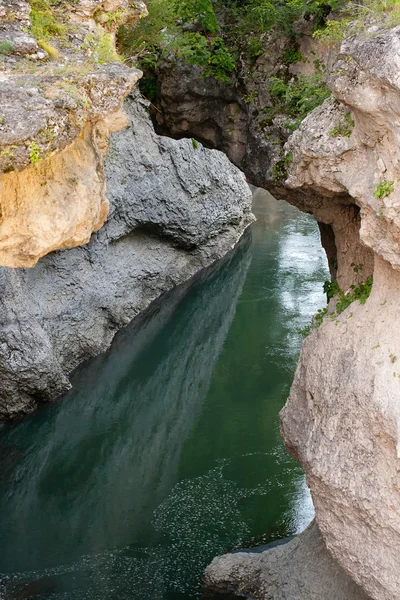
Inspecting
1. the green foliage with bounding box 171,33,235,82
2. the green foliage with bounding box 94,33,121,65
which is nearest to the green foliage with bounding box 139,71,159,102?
the green foliage with bounding box 171,33,235,82

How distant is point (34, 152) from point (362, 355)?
3.42 m

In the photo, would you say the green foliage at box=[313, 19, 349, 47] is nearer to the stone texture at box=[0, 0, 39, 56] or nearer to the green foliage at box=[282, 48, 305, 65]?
the green foliage at box=[282, 48, 305, 65]

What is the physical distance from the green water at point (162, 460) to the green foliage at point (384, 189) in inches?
229

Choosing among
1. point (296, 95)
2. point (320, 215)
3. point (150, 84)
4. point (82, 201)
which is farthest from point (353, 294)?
point (150, 84)

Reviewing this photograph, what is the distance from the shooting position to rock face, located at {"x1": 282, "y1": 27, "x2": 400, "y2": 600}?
6832 millimetres

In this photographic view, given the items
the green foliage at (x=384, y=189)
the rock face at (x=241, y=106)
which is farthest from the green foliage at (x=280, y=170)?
the green foliage at (x=384, y=189)

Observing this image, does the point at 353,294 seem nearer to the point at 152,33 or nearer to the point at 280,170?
the point at 280,170

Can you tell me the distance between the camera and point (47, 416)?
15.2 metres

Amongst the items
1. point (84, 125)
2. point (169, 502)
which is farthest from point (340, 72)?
point (169, 502)

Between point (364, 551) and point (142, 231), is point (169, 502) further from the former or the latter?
point (142, 231)

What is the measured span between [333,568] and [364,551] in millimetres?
1728

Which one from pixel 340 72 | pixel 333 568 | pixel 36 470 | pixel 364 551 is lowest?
pixel 36 470

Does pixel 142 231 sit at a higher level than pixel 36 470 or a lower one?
higher

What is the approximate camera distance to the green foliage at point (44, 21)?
7.84m
